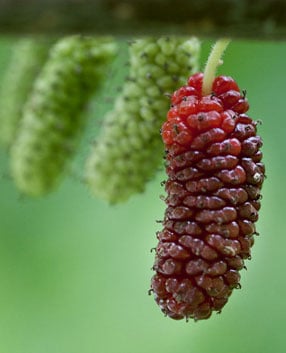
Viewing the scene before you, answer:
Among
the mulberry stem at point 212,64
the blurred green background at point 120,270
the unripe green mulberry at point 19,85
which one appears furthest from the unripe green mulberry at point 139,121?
the blurred green background at point 120,270

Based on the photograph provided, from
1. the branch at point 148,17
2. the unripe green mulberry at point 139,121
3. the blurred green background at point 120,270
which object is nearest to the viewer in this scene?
the branch at point 148,17

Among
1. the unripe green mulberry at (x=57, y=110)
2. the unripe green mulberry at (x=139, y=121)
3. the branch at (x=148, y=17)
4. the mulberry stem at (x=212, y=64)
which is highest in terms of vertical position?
the unripe green mulberry at (x=57, y=110)

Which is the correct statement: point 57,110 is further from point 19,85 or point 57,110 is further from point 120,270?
point 120,270

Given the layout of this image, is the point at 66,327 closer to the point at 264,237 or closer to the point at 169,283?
the point at 264,237

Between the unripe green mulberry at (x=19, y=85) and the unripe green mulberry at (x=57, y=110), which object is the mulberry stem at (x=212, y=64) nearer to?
the unripe green mulberry at (x=57, y=110)

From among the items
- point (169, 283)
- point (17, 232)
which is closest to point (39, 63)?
point (169, 283)

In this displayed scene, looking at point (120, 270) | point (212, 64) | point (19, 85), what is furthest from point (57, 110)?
point (120, 270)
